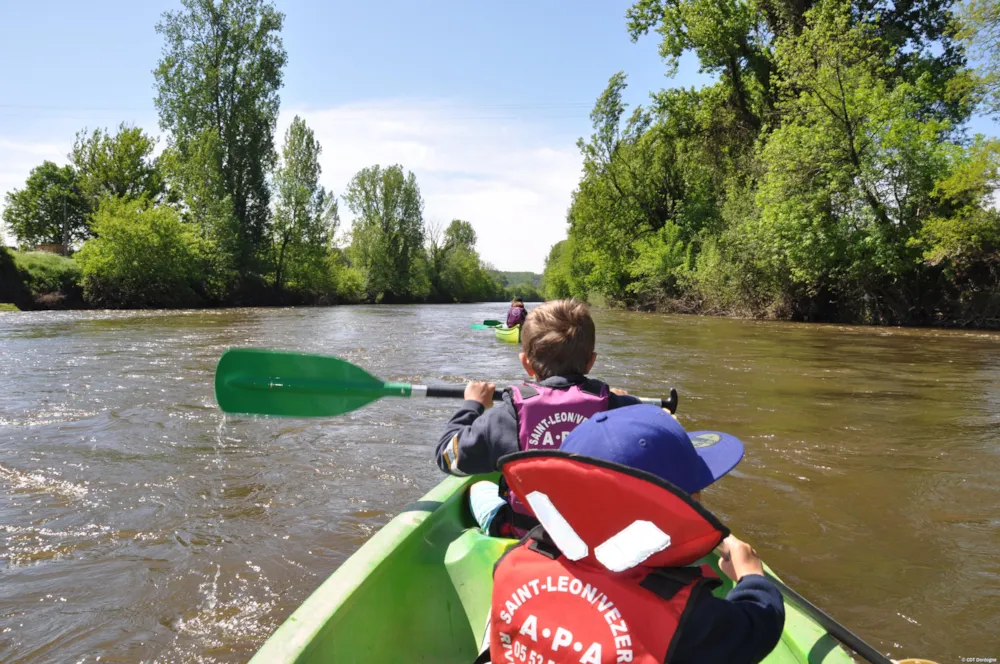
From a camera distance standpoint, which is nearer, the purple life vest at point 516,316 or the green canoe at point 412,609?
the green canoe at point 412,609

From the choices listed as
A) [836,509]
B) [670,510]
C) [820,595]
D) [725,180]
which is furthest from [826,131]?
[670,510]

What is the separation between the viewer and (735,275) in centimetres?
2038

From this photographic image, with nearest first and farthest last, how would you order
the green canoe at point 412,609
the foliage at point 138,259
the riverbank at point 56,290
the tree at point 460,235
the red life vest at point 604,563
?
1. the red life vest at point 604,563
2. the green canoe at point 412,609
3. the riverbank at point 56,290
4. the foliage at point 138,259
5. the tree at point 460,235

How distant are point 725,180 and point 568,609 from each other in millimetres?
24273

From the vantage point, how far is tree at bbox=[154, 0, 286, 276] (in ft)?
96.4

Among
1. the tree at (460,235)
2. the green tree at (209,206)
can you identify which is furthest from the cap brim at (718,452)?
the tree at (460,235)

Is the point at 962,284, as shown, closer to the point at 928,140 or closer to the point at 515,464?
the point at 928,140

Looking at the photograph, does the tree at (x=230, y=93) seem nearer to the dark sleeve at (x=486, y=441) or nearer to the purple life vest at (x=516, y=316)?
the purple life vest at (x=516, y=316)

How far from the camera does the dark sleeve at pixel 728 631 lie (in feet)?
3.53

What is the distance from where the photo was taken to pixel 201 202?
98.9 ft

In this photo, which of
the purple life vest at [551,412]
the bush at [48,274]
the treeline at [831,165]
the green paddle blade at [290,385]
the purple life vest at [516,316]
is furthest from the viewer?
the bush at [48,274]

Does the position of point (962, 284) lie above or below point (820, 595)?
above

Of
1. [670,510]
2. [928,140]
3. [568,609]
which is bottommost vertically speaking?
[568,609]

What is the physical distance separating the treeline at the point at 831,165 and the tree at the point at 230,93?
18591 mm
